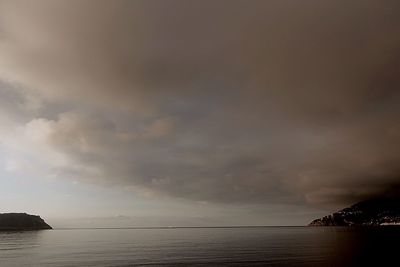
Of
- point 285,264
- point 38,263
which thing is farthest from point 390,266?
point 38,263

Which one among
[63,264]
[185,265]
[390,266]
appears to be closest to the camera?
[390,266]

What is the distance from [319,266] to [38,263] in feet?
276

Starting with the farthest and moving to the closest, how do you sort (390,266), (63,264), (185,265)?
(63,264), (185,265), (390,266)

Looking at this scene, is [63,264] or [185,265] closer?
[185,265]

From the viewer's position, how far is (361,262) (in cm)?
9375

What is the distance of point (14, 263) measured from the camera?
331 feet

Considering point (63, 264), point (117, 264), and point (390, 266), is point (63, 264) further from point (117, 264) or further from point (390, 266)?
point (390, 266)

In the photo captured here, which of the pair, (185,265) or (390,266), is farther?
(185,265)

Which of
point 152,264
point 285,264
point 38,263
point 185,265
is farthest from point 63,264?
point 285,264

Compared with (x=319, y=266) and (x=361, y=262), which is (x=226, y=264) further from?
(x=361, y=262)

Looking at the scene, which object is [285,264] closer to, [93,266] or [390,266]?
[390,266]

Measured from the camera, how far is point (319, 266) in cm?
8725

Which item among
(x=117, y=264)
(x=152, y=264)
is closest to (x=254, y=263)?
(x=152, y=264)

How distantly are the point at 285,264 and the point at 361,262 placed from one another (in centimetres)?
2204
